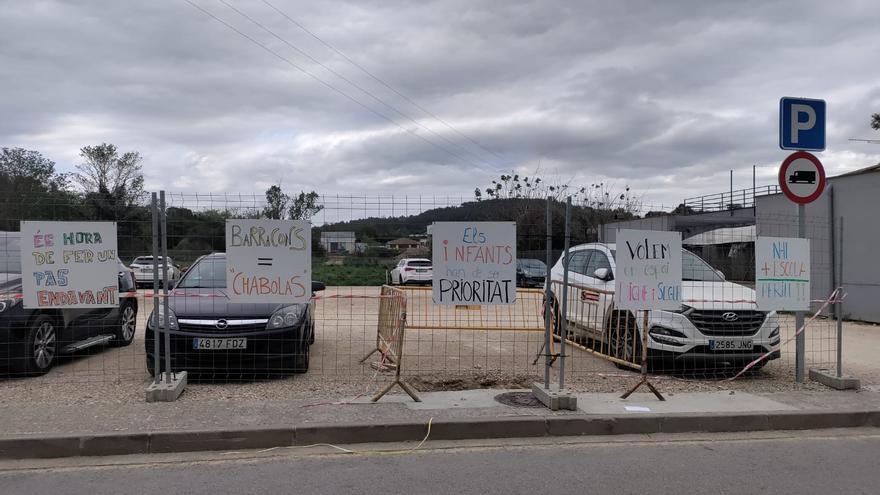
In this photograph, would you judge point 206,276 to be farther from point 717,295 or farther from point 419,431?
point 717,295

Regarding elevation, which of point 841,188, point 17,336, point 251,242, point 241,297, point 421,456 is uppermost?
point 841,188

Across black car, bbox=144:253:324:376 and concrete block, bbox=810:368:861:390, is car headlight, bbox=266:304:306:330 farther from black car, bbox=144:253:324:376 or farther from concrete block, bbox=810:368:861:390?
concrete block, bbox=810:368:861:390

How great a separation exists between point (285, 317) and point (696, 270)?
561cm

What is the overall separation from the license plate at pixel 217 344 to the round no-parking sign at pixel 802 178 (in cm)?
677

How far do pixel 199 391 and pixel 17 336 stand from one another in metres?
2.22

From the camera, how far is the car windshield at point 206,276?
803 cm

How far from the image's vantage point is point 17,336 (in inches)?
280

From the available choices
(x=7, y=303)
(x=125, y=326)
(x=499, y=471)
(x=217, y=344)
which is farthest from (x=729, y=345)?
(x=125, y=326)

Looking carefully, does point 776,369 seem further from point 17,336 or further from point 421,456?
point 17,336

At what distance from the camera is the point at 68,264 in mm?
6773

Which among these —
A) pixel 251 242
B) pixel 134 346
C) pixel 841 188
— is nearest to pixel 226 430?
pixel 251 242

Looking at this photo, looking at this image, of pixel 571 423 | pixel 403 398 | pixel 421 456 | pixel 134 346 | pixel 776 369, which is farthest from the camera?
pixel 134 346

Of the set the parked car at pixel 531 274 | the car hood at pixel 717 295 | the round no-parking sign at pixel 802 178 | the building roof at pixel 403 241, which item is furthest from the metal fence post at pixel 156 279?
the parked car at pixel 531 274

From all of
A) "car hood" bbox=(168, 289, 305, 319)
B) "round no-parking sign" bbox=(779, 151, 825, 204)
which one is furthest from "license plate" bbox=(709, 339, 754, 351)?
"car hood" bbox=(168, 289, 305, 319)
